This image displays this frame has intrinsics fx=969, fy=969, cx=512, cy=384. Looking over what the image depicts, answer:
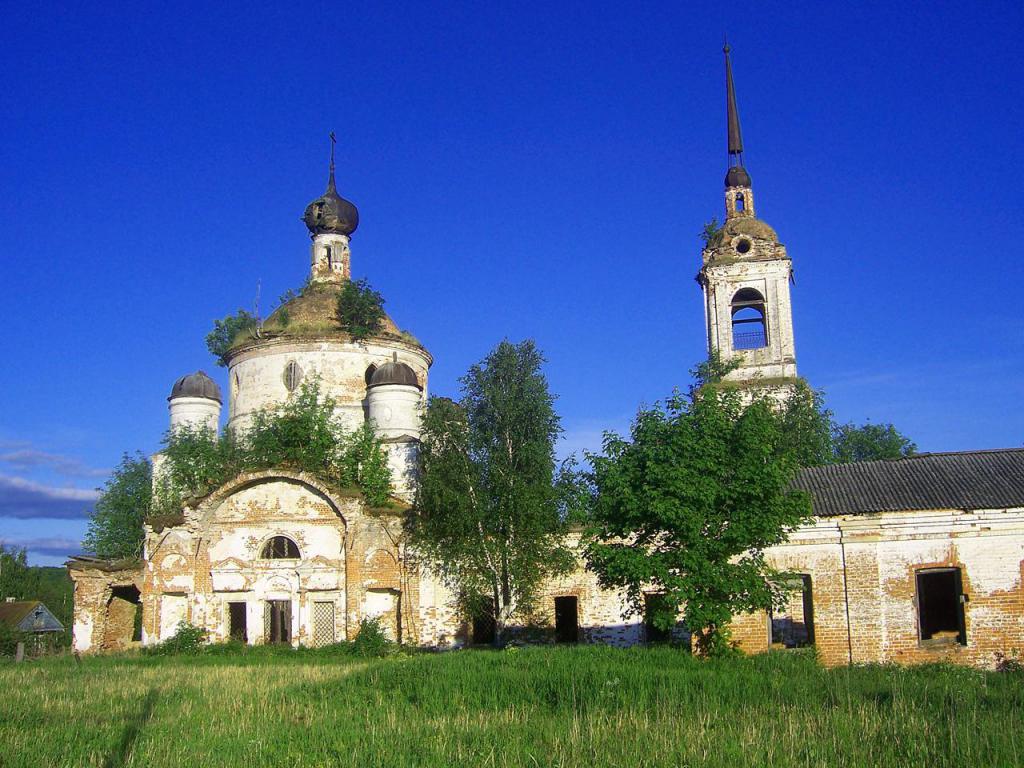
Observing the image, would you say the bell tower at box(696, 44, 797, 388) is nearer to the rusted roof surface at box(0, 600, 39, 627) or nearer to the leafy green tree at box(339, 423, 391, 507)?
the leafy green tree at box(339, 423, 391, 507)

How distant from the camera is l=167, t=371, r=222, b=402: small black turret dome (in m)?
28.0

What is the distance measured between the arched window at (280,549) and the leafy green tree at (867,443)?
23.4m

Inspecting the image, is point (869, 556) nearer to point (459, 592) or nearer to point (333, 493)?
point (459, 592)

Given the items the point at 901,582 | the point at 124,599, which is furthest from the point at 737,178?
the point at 124,599

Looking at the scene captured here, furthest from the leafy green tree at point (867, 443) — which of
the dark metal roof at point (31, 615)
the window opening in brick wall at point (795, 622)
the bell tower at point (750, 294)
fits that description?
the dark metal roof at point (31, 615)

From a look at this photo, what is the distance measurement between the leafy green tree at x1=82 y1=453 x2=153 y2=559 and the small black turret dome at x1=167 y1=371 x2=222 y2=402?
593 centimetres

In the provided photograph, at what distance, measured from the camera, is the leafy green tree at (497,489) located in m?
21.6

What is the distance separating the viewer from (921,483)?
1883 cm

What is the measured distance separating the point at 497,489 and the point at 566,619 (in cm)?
340

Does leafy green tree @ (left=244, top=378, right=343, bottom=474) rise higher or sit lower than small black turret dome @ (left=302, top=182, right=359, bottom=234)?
lower

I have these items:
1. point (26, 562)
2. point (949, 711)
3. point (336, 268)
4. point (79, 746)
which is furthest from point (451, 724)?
point (26, 562)

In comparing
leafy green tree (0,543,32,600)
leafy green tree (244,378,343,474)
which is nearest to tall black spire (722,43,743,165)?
leafy green tree (244,378,343,474)

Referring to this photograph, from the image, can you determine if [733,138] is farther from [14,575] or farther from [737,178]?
[14,575]

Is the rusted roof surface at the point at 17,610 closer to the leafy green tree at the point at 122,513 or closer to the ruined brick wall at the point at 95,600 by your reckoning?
the leafy green tree at the point at 122,513
